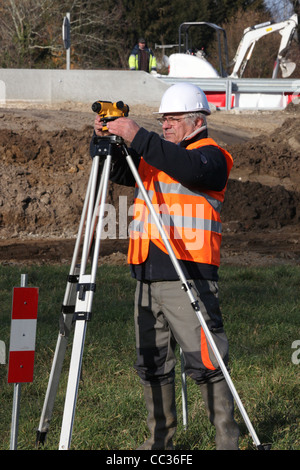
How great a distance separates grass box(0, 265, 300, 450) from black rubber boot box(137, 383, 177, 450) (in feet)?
0.74

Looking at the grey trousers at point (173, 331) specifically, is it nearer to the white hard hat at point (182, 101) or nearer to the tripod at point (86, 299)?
Result: the tripod at point (86, 299)

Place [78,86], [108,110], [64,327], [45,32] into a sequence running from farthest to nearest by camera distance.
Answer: [45,32] → [78,86] → [64,327] → [108,110]

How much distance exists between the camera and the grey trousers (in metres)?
4.19

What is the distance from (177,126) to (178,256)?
831 mm

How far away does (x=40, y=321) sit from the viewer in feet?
25.3

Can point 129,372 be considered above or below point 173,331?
below

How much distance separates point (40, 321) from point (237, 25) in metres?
38.5

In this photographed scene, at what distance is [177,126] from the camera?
452 centimetres

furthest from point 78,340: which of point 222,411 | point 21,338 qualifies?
point 222,411

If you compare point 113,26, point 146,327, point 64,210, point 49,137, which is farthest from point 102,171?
point 113,26

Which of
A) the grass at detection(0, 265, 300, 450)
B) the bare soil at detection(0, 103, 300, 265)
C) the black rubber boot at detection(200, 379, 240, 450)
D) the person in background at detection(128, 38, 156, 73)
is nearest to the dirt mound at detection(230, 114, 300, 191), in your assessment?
the bare soil at detection(0, 103, 300, 265)

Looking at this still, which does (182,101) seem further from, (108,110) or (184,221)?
(184,221)

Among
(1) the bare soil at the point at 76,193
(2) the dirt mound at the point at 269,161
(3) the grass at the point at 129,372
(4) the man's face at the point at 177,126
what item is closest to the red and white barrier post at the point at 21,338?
(3) the grass at the point at 129,372

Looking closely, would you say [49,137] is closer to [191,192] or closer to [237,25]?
[191,192]
